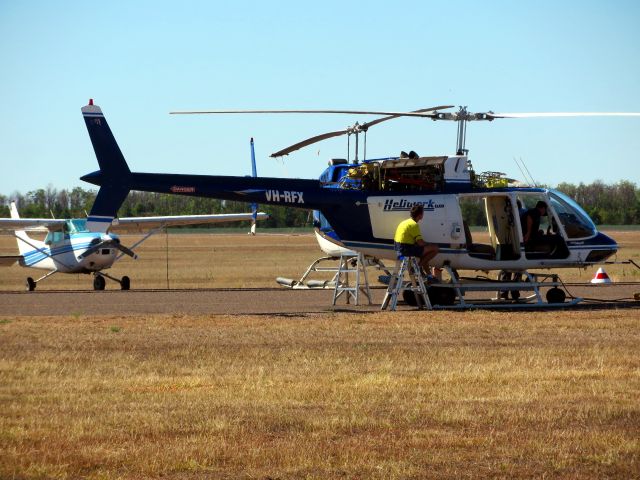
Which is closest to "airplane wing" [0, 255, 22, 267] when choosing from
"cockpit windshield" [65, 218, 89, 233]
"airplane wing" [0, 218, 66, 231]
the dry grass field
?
"airplane wing" [0, 218, 66, 231]

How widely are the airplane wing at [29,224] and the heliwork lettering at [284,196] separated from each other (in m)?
12.8

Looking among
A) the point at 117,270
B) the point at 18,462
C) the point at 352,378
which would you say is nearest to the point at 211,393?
the point at 352,378

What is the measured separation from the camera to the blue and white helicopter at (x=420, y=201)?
763 inches

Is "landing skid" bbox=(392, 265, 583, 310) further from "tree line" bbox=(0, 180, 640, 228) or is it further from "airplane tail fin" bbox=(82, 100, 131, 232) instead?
"tree line" bbox=(0, 180, 640, 228)

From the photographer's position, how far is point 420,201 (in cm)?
1964

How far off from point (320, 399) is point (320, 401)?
0.09 meters

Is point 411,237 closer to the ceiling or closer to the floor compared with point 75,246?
closer to the ceiling

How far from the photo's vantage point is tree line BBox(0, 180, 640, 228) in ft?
301

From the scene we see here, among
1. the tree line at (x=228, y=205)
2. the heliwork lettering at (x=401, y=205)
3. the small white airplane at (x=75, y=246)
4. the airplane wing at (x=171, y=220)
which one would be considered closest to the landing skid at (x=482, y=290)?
the heliwork lettering at (x=401, y=205)

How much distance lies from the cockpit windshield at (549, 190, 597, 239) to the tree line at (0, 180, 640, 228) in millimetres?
54005

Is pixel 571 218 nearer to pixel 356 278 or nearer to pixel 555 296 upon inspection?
pixel 555 296

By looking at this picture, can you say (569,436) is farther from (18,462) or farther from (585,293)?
(585,293)

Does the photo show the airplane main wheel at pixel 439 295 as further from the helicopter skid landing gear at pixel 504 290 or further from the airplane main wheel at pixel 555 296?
the airplane main wheel at pixel 555 296

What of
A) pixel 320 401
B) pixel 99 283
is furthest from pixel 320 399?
pixel 99 283
